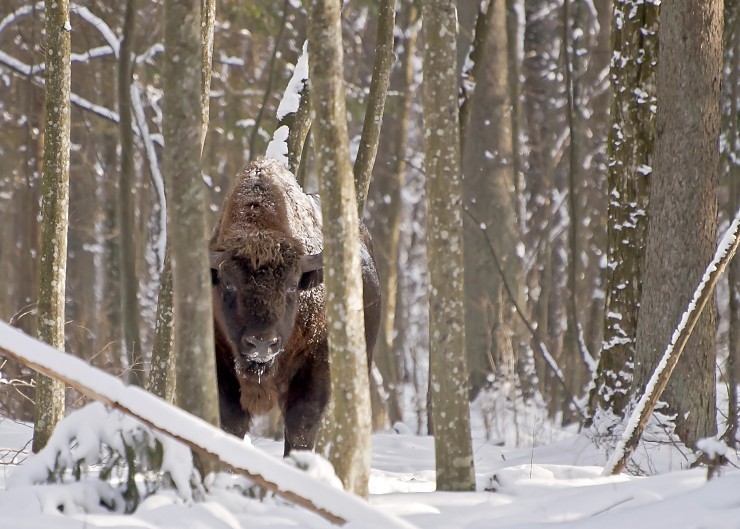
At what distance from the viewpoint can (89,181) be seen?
71.8 ft

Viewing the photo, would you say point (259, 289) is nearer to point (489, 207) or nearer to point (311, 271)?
point (311, 271)

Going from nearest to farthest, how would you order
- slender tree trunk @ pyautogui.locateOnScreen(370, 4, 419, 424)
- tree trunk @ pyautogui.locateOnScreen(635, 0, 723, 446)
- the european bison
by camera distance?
the european bison
tree trunk @ pyautogui.locateOnScreen(635, 0, 723, 446)
slender tree trunk @ pyautogui.locateOnScreen(370, 4, 419, 424)

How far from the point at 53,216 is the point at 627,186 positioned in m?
4.25

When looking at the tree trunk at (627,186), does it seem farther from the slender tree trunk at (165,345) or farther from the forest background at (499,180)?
the slender tree trunk at (165,345)

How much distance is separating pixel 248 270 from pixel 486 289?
807 centimetres

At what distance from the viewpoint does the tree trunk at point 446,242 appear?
491cm

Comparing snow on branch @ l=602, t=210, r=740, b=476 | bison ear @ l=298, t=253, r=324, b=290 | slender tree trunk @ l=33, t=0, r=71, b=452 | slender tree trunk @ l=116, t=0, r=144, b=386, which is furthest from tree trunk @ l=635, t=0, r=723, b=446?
slender tree trunk @ l=116, t=0, r=144, b=386

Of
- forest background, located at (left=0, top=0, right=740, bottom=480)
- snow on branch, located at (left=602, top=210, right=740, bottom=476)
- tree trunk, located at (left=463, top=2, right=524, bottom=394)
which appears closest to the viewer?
snow on branch, located at (left=602, top=210, right=740, bottom=476)

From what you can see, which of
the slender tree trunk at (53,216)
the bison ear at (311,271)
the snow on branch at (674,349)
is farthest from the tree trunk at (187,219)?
the slender tree trunk at (53,216)

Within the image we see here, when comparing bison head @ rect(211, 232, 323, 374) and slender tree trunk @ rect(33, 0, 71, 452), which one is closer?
bison head @ rect(211, 232, 323, 374)

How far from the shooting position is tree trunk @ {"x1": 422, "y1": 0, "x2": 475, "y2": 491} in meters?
4.91

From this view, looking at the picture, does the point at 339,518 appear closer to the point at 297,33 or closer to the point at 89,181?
the point at 297,33

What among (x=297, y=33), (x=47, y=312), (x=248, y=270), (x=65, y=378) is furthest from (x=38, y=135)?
(x=65, y=378)

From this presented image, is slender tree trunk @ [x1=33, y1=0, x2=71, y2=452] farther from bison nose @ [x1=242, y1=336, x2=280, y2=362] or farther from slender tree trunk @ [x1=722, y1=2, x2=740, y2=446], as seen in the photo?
slender tree trunk @ [x1=722, y1=2, x2=740, y2=446]
